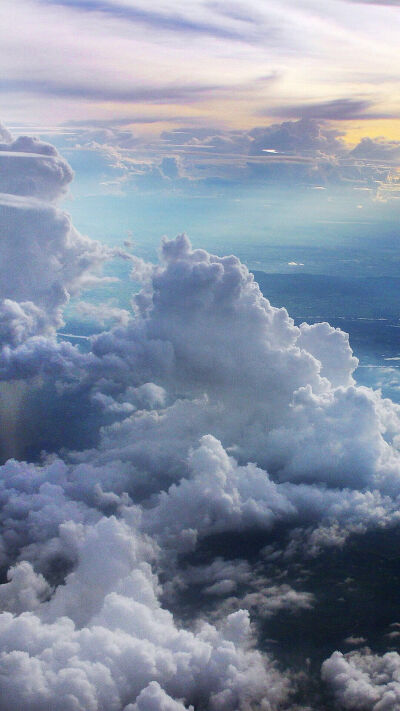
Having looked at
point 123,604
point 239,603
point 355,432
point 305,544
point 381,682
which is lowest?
point 381,682

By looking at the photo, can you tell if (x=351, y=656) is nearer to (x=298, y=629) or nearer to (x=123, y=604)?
(x=298, y=629)

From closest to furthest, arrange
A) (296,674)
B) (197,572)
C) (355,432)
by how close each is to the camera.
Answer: (296,674), (197,572), (355,432)

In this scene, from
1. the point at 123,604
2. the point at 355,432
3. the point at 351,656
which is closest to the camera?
the point at 123,604

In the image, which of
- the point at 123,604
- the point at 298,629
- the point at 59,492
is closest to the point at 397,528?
the point at 298,629

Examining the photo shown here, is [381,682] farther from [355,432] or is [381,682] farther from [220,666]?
[355,432]

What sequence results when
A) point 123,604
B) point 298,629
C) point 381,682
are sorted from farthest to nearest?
point 298,629
point 381,682
point 123,604

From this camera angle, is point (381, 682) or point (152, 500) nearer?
point (381, 682)

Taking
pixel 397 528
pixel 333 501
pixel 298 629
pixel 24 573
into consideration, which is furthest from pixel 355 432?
pixel 24 573

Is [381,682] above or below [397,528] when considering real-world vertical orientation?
below

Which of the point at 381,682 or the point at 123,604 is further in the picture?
the point at 381,682
